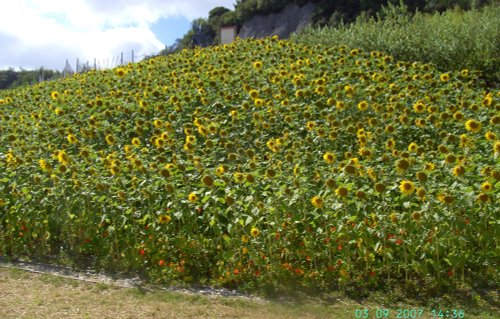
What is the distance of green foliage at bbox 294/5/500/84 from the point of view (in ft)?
34.7

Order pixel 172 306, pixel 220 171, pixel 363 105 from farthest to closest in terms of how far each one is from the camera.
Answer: pixel 363 105 → pixel 220 171 → pixel 172 306

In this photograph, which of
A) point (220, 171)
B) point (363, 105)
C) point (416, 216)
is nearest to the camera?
point (416, 216)

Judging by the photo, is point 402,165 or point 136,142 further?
point 136,142

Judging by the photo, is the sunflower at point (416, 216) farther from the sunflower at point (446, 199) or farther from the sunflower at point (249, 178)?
the sunflower at point (249, 178)

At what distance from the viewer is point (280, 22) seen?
43.4 m

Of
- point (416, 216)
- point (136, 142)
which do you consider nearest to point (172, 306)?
point (416, 216)

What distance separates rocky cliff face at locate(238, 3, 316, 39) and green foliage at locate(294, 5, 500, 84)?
89.8 feet

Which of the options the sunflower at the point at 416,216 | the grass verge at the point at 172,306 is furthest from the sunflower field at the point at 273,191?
the grass verge at the point at 172,306

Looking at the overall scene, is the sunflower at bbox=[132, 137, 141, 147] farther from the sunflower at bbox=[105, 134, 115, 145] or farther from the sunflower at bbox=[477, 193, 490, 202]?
the sunflower at bbox=[477, 193, 490, 202]

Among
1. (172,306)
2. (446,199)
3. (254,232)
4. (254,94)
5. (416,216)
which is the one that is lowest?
(172,306)

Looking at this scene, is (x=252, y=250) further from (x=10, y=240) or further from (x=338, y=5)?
(x=338, y=5)

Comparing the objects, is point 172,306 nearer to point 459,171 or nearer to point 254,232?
point 254,232
